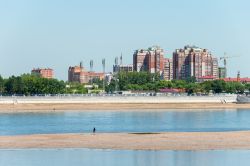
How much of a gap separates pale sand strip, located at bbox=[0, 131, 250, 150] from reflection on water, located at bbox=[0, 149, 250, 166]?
2674 millimetres

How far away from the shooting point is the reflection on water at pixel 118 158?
45.9 meters

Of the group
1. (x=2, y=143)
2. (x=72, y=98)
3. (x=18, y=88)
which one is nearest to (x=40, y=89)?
(x=18, y=88)

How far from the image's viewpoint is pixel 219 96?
14950cm

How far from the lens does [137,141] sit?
58.2 metres

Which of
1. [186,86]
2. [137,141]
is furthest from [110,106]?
[137,141]

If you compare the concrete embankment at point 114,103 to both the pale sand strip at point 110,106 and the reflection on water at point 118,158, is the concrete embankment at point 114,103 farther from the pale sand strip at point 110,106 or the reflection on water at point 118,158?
the reflection on water at point 118,158

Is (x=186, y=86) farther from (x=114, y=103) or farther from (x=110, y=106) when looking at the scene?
(x=110, y=106)

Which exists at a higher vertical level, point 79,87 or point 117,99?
point 79,87

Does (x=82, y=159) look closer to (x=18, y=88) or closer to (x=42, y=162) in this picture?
(x=42, y=162)

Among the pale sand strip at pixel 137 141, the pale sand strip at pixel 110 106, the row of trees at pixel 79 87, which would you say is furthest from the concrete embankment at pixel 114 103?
the pale sand strip at pixel 137 141

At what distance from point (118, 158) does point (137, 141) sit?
10.0 metres

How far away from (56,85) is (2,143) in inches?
4017

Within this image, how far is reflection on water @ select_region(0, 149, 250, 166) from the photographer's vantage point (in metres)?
45.9

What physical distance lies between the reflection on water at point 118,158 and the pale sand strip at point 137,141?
8.77ft
